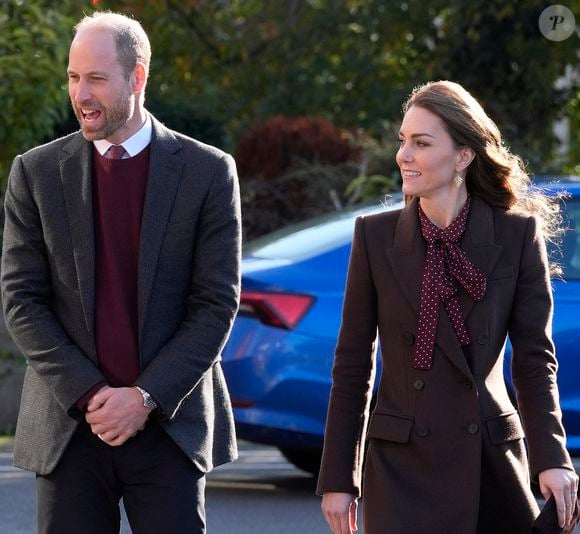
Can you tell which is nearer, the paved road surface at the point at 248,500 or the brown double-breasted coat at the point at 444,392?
the brown double-breasted coat at the point at 444,392

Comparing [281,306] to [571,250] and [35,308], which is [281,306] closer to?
[571,250]

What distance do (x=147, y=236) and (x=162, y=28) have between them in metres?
16.2

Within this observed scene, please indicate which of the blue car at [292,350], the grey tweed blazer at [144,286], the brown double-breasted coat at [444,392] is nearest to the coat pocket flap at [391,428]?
the brown double-breasted coat at [444,392]

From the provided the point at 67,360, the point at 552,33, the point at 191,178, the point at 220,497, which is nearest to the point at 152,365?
the point at 67,360

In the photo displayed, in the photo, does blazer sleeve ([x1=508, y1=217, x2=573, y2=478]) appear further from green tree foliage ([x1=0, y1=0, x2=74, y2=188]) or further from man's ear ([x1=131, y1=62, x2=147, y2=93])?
green tree foliage ([x1=0, y1=0, x2=74, y2=188])

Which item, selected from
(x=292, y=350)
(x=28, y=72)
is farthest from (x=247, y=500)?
(x=28, y=72)

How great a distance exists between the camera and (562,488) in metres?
4.00

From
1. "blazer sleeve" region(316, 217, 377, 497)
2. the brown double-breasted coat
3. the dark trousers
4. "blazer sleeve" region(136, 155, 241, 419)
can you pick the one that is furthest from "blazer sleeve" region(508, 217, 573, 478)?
the dark trousers

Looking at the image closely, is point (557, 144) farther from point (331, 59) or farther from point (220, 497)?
point (220, 497)

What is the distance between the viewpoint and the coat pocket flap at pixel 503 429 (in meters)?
4.00

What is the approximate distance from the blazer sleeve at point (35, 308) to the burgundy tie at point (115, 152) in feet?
0.78

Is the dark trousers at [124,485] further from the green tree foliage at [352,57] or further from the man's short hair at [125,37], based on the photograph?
the green tree foliage at [352,57]

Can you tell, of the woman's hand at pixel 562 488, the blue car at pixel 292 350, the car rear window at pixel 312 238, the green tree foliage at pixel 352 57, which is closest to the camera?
the woman's hand at pixel 562 488

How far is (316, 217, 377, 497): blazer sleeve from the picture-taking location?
4109 millimetres
